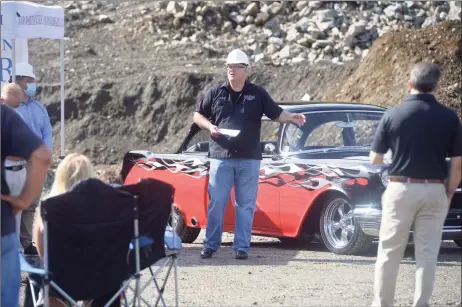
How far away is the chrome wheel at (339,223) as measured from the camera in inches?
413

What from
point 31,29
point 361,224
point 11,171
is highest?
point 31,29

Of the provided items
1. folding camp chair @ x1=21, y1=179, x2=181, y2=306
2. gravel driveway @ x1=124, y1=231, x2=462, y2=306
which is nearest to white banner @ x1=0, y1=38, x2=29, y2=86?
gravel driveway @ x1=124, y1=231, x2=462, y2=306

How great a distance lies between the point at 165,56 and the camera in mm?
27594

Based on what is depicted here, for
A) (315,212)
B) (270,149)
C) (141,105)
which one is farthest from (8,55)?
(141,105)

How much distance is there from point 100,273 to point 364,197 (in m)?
4.26

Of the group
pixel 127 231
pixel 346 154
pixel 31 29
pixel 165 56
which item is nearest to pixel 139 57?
pixel 165 56

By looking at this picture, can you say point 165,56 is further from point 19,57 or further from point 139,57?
point 19,57

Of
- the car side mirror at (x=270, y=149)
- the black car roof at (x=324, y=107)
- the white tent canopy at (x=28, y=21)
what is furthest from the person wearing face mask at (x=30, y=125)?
the black car roof at (x=324, y=107)

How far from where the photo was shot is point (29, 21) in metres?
13.4

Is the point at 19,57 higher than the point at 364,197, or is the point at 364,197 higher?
the point at 19,57

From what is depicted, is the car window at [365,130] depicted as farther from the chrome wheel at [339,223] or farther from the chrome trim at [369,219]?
the chrome trim at [369,219]

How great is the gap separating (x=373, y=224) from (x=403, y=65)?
11321 millimetres

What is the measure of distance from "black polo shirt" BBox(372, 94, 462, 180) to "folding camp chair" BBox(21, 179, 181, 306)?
184 cm

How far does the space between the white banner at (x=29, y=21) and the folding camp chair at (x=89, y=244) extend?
6868 millimetres
